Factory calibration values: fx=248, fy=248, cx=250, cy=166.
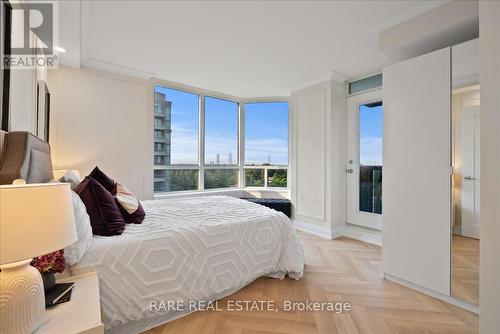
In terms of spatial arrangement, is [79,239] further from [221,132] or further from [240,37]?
[221,132]

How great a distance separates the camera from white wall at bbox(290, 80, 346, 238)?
3.91 meters

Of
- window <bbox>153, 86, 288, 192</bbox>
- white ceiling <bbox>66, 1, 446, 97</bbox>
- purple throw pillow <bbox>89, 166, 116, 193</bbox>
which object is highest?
white ceiling <bbox>66, 1, 446, 97</bbox>

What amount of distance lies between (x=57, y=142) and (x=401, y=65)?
4.02m

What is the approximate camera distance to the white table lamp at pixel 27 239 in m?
0.72

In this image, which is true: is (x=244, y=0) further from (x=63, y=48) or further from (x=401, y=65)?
(x=63, y=48)

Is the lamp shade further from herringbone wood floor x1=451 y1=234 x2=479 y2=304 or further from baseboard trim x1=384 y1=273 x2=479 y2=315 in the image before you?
baseboard trim x1=384 y1=273 x2=479 y2=315

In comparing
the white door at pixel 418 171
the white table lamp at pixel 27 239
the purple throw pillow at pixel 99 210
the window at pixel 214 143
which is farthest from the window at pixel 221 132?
the white table lamp at pixel 27 239

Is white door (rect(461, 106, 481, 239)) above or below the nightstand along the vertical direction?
above

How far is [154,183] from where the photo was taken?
4.15m

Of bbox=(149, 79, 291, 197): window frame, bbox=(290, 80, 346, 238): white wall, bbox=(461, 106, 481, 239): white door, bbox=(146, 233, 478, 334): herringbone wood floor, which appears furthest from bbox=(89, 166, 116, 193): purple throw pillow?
bbox=(290, 80, 346, 238): white wall

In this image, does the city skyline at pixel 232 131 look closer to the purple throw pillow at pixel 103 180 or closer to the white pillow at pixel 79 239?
the purple throw pillow at pixel 103 180

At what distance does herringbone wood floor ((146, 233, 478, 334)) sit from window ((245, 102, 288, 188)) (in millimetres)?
2698

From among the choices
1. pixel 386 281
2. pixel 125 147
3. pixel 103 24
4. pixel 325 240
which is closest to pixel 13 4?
pixel 103 24

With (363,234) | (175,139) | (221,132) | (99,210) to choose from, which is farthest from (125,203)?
(363,234)
